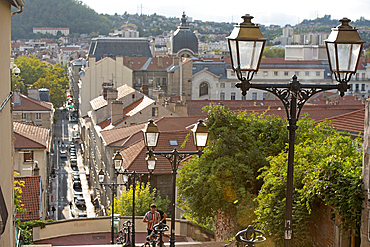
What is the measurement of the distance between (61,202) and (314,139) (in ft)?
100

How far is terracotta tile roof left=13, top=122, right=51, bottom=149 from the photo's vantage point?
30.3 metres

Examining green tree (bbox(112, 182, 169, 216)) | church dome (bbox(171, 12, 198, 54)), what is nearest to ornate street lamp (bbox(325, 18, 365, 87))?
green tree (bbox(112, 182, 169, 216))

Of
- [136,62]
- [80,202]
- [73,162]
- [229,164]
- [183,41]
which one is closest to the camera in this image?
[229,164]

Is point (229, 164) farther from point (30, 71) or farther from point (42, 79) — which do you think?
point (30, 71)

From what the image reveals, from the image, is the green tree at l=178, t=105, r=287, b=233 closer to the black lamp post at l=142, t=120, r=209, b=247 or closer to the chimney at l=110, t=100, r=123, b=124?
the black lamp post at l=142, t=120, r=209, b=247

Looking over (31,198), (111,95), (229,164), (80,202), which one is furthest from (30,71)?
(229,164)

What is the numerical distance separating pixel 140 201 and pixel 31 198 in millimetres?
5097

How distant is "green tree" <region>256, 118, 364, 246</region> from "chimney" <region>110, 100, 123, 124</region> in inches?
935

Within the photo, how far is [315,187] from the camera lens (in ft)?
38.7

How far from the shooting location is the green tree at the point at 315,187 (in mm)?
11035

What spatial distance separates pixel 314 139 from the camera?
1797 cm

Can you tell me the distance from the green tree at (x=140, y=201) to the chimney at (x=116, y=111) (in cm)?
1288

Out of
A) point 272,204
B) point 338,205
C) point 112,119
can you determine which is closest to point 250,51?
point 338,205

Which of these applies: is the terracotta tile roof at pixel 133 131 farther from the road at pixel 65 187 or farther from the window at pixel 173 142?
the road at pixel 65 187
